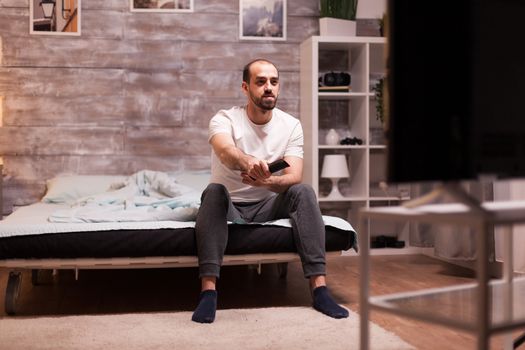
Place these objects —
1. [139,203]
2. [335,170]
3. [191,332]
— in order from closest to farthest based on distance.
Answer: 1. [191,332]
2. [139,203]
3. [335,170]

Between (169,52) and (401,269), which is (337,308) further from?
(169,52)

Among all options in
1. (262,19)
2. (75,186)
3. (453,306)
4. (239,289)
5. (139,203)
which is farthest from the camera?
(262,19)

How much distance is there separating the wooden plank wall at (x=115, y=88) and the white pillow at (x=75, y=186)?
29 centimetres

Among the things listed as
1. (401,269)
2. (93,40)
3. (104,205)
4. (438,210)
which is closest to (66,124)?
(93,40)

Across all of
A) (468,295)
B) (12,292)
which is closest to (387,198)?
(12,292)

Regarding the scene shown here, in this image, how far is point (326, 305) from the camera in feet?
9.21

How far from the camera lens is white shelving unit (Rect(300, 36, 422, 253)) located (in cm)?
463

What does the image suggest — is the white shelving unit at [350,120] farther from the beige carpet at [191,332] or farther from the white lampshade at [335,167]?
the beige carpet at [191,332]

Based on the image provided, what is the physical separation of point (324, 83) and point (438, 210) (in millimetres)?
3468

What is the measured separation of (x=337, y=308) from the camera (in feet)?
9.14

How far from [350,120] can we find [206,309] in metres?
2.64

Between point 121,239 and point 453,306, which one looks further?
point 121,239

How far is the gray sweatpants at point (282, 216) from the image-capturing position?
280cm

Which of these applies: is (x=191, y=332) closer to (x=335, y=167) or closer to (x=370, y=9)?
(x=335, y=167)
